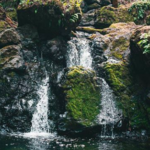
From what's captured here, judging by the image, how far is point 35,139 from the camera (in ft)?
34.7

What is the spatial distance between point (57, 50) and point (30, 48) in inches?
83.4

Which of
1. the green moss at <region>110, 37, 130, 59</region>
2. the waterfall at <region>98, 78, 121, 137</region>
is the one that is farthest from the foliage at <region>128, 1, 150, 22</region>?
the waterfall at <region>98, 78, 121, 137</region>

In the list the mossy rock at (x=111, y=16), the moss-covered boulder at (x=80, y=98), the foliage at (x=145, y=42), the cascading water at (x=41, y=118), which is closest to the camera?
the foliage at (x=145, y=42)

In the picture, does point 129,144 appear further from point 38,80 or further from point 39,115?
point 38,80

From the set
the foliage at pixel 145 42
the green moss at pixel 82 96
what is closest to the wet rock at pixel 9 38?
the green moss at pixel 82 96

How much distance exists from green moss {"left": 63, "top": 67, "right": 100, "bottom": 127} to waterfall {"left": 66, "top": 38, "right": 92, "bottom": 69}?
3330 millimetres

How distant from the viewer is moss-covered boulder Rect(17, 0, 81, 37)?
Result: 15.6m

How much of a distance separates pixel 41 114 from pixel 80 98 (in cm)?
273

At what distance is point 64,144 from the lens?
9734 millimetres

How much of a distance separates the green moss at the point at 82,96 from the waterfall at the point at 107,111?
0.34 m

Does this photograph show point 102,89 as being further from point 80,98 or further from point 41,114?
point 41,114

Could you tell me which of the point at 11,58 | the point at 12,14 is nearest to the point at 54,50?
the point at 11,58

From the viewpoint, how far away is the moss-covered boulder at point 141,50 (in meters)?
11.8

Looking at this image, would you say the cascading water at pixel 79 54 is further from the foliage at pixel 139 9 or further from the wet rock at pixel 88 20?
the foliage at pixel 139 9
